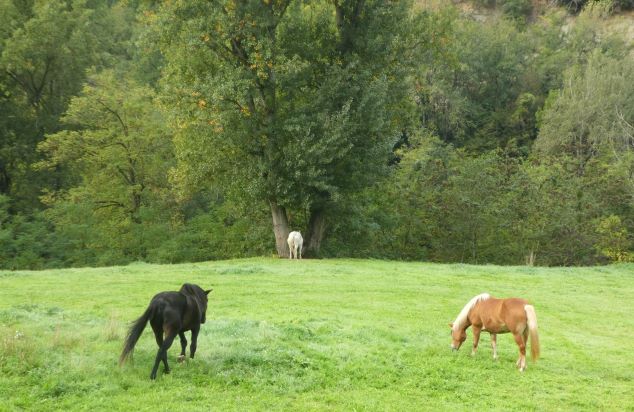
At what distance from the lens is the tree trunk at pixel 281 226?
32.5 meters

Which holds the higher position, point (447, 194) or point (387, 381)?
point (447, 194)

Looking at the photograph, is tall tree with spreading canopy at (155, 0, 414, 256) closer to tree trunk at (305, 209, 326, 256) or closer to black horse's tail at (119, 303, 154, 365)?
tree trunk at (305, 209, 326, 256)

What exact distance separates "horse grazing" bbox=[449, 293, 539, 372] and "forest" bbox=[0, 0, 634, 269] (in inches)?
686

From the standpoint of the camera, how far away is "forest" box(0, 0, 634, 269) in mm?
29562

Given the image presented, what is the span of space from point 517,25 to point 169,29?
75.6m

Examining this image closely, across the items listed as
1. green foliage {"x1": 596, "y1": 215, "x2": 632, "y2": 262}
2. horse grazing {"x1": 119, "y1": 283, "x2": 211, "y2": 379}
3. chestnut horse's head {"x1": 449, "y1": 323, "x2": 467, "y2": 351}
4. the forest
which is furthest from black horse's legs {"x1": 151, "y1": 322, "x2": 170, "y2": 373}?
green foliage {"x1": 596, "y1": 215, "x2": 632, "y2": 262}

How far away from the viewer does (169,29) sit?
28.6 meters

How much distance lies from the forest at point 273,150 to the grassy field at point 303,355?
1174cm

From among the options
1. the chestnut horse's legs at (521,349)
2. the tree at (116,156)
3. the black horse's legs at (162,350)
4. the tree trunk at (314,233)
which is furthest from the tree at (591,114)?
the black horse's legs at (162,350)

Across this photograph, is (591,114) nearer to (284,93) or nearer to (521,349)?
(284,93)

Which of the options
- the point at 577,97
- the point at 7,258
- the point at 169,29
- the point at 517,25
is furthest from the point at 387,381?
the point at 517,25

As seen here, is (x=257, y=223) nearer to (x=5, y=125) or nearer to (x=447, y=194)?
(x=447, y=194)

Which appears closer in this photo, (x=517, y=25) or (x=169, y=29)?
(x=169, y=29)

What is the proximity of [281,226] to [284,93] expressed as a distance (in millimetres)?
7484
